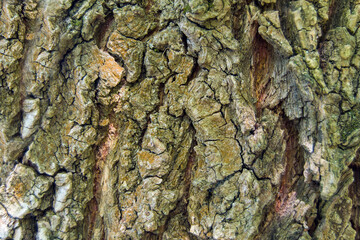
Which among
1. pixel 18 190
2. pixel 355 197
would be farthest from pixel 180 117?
pixel 355 197

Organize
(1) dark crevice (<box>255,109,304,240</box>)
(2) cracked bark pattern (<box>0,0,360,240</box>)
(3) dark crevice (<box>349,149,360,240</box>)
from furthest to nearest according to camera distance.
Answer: (3) dark crevice (<box>349,149,360,240</box>), (1) dark crevice (<box>255,109,304,240</box>), (2) cracked bark pattern (<box>0,0,360,240</box>)

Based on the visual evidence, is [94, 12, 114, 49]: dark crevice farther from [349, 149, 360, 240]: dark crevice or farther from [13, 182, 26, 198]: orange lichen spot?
[349, 149, 360, 240]: dark crevice

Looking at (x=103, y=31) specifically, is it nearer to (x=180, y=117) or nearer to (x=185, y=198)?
(x=180, y=117)

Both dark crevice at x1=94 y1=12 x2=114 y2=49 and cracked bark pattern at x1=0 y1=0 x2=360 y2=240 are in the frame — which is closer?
cracked bark pattern at x1=0 y1=0 x2=360 y2=240

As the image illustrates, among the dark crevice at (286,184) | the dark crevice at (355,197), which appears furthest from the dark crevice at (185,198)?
the dark crevice at (355,197)

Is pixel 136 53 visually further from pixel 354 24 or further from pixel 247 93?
pixel 354 24

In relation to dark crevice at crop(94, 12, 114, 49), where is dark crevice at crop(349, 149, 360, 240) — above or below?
below

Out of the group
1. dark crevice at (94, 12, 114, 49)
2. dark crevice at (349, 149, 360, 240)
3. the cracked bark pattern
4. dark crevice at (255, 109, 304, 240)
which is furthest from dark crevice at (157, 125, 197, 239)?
dark crevice at (349, 149, 360, 240)

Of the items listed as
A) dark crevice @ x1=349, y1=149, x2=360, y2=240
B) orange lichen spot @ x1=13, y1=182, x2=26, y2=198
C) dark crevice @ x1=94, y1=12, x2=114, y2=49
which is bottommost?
dark crevice @ x1=349, y1=149, x2=360, y2=240

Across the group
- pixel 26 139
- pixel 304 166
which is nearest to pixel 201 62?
pixel 304 166
